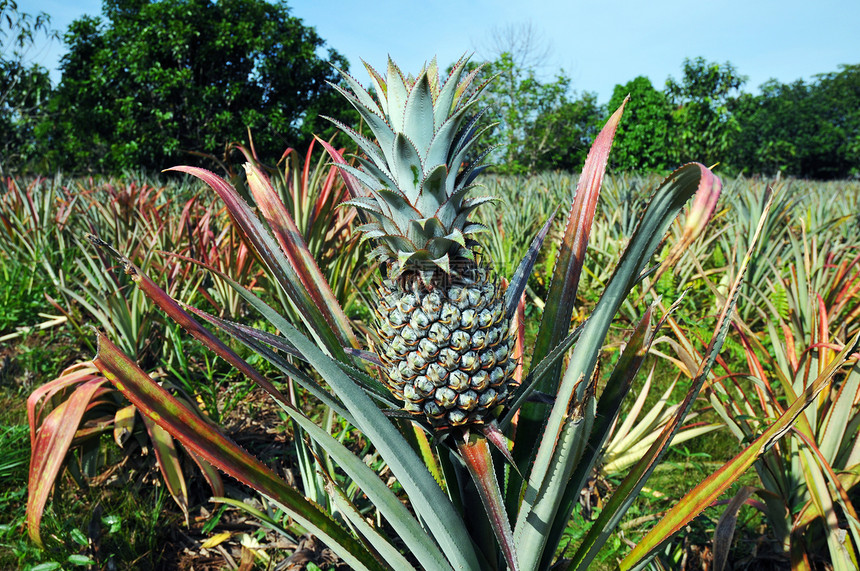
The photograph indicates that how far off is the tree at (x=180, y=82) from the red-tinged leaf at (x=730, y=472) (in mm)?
20344

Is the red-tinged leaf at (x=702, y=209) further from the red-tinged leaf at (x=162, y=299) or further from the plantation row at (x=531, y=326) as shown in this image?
the red-tinged leaf at (x=162, y=299)

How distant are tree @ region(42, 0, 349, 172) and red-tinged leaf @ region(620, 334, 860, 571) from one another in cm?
2034

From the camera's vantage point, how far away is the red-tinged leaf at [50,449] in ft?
4.20

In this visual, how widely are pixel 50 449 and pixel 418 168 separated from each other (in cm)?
148

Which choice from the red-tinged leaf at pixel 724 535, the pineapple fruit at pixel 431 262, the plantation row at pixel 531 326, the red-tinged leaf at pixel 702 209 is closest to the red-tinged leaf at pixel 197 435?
the pineapple fruit at pixel 431 262

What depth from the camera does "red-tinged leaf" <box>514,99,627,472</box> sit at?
2.92 feet

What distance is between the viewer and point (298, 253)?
41.7 inches

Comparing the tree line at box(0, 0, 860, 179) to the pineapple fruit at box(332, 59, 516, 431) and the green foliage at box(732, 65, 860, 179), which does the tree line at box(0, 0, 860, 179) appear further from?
the green foliage at box(732, 65, 860, 179)

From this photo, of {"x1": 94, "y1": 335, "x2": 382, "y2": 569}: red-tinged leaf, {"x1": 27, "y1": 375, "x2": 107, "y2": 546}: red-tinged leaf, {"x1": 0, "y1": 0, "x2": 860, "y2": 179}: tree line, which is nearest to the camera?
{"x1": 94, "y1": 335, "x2": 382, "y2": 569}: red-tinged leaf

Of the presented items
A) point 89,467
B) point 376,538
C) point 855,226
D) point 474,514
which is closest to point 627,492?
point 474,514

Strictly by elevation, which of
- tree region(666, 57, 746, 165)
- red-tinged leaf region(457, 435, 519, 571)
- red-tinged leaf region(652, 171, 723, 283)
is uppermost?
tree region(666, 57, 746, 165)

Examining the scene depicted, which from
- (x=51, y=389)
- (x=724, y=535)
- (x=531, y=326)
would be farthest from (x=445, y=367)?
(x=531, y=326)

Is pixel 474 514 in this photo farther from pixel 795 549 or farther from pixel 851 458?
pixel 851 458

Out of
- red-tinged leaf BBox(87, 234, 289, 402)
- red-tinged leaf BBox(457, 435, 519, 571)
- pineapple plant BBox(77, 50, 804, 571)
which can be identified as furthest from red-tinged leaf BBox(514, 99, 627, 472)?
red-tinged leaf BBox(87, 234, 289, 402)
